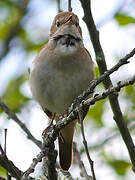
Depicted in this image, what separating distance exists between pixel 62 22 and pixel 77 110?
1.86 metres

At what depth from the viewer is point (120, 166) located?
553 cm

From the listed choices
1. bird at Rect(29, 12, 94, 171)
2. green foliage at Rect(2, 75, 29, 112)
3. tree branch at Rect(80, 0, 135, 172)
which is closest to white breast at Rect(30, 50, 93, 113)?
bird at Rect(29, 12, 94, 171)

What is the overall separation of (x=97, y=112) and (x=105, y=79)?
224 cm

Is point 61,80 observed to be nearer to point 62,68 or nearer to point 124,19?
point 62,68

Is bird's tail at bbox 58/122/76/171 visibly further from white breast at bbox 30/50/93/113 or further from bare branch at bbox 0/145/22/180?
bare branch at bbox 0/145/22/180

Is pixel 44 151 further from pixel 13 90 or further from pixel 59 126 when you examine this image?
pixel 13 90

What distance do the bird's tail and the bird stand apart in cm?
38

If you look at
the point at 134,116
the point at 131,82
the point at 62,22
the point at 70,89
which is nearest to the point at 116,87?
the point at 131,82

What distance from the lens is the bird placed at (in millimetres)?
4316

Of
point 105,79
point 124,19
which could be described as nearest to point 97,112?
point 124,19

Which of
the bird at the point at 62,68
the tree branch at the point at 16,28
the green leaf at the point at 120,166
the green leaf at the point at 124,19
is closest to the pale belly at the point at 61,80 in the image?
the bird at the point at 62,68

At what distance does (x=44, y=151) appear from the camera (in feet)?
10.3

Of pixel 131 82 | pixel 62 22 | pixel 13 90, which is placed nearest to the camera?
pixel 131 82

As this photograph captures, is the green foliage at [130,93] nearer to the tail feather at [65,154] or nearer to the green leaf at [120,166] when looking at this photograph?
the green leaf at [120,166]
